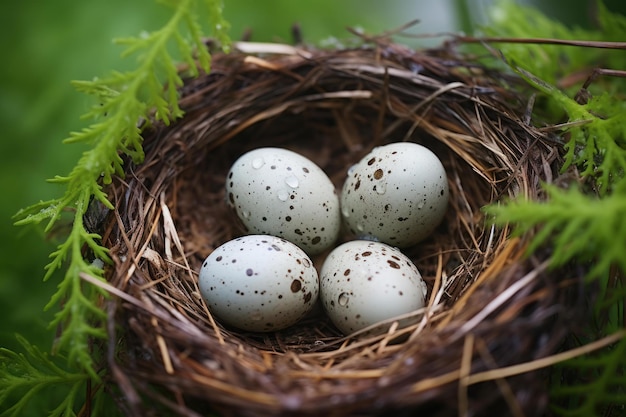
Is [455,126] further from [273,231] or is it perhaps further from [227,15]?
[227,15]

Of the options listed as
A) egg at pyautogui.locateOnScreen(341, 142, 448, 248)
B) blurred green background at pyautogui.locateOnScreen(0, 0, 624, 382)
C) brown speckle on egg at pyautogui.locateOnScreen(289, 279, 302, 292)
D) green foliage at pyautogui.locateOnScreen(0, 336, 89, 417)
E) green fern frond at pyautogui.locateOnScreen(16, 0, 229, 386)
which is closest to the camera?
green fern frond at pyautogui.locateOnScreen(16, 0, 229, 386)

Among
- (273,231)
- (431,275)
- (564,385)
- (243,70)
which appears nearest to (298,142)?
(243,70)

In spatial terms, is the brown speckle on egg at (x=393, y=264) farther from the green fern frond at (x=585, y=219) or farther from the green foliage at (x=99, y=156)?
the green foliage at (x=99, y=156)

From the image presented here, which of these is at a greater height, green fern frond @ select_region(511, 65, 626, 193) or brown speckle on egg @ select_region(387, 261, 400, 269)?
green fern frond @ select_region(511, 65, 626, 193)

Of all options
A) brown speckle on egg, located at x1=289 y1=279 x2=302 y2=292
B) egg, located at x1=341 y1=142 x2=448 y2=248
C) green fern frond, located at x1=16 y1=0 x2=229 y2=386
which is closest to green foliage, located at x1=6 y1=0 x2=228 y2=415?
green fern frond, located at x1=16 y1=0 x2=229 y2=386

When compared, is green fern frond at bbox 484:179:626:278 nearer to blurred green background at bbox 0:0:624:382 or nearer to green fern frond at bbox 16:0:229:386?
green fern frond at bbox 16:0:229:386

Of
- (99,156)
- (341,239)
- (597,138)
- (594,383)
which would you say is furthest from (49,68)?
(594,383)

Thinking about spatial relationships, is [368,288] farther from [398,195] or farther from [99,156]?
[99,156]
